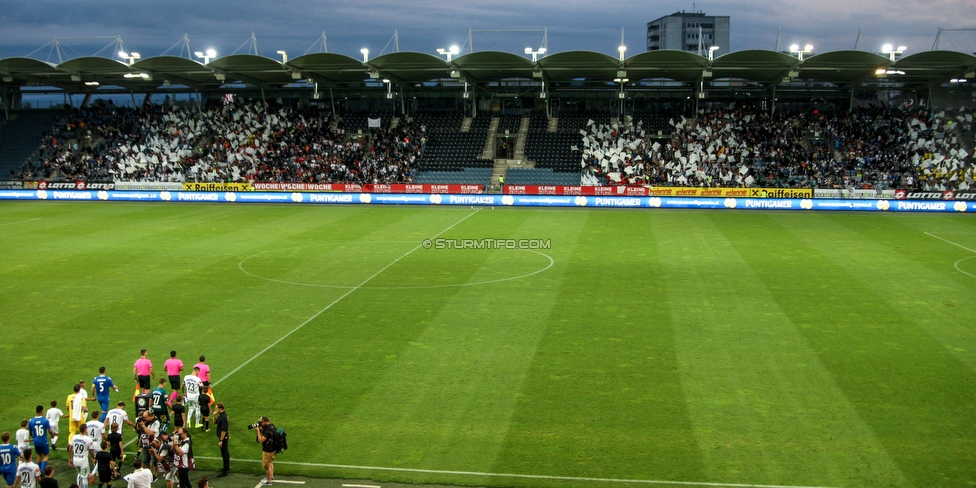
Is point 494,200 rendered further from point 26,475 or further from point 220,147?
point 26,475

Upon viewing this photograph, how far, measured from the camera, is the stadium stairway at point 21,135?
6391 cm

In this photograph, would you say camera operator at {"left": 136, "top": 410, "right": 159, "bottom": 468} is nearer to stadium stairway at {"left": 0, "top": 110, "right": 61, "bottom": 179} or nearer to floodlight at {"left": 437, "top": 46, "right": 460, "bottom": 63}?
floodlight at {"left": 437, "top": 46, "right": 460, "bottom": 63}

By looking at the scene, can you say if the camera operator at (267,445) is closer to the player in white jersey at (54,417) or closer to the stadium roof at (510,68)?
the player in white jersey at (54,417)

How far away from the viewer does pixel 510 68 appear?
5694 centimetres

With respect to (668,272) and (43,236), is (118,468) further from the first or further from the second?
(43,236)

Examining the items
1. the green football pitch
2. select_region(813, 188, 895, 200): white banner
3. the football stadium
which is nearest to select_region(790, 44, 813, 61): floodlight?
the football stadium

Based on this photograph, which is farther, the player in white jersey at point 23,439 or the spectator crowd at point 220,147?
the spectator crowd at point 220,147

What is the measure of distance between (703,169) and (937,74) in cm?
2103

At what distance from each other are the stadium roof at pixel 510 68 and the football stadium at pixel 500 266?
0.39 metres

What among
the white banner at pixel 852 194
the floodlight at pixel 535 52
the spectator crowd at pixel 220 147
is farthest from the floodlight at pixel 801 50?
the spectator crowd at pixel 220 147

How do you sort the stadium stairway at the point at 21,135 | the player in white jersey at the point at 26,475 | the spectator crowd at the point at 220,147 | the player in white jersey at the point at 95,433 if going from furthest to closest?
the stadium stairway at the point at 21,135
the spectator crowd at the point at 220,147
the player in white jersey at the point at 95,433
the player in white jersey at the point at 26,475

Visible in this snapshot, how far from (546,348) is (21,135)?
6648 centimetres

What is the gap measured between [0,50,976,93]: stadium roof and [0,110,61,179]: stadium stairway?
4.58 m

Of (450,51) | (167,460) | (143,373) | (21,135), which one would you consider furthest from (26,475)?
(21,135)
